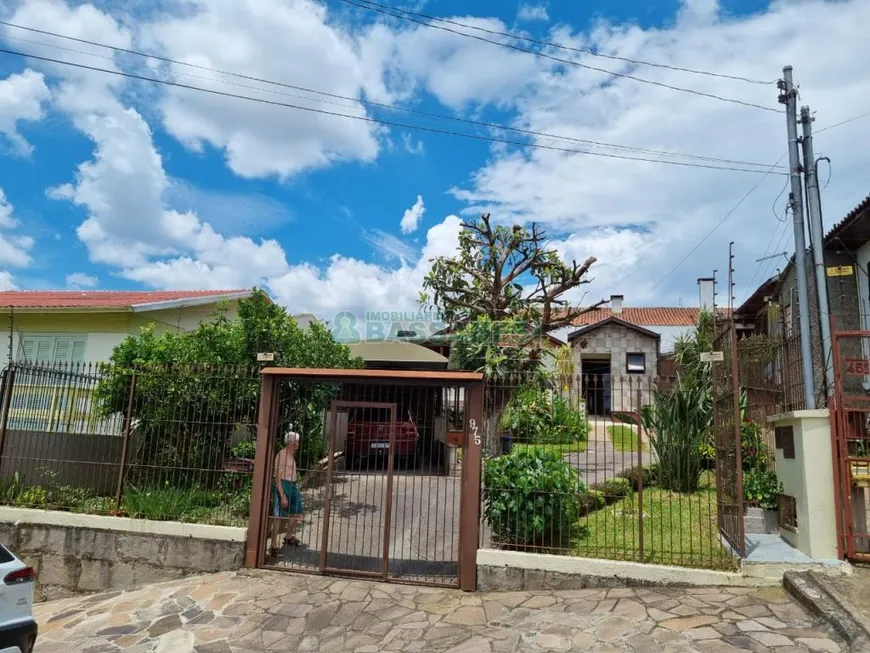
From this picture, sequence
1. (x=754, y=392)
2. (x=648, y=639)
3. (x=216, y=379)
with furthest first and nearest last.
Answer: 1. (x=754, y=392)
2. (x=216, y=379)
3. (x=648, y=639)

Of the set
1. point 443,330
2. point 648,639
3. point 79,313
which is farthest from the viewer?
point 443,330

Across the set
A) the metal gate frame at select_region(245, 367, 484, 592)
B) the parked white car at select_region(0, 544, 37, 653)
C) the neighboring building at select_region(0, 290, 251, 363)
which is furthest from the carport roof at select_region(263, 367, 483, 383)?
the neighboring building at select_region(0, 290, 251, 363)

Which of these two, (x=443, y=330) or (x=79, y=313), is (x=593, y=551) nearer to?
(x=443, y=330)

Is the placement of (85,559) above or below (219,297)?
below

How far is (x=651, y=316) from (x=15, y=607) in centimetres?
3402

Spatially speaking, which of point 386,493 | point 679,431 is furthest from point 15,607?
point 679,431

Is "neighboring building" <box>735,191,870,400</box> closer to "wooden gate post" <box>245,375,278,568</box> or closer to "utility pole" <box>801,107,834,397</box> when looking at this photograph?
"utility pole" <box>801,107,834,397</box>

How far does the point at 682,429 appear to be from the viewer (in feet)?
29.5

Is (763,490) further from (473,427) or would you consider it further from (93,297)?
(93,297)

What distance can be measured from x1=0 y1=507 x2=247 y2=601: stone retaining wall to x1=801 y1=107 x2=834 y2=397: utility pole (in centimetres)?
807

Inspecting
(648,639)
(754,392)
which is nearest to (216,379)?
(648,639)

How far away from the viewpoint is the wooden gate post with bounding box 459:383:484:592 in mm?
6109

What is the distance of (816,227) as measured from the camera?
7934 millimetres

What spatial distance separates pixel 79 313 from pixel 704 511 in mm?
12807
